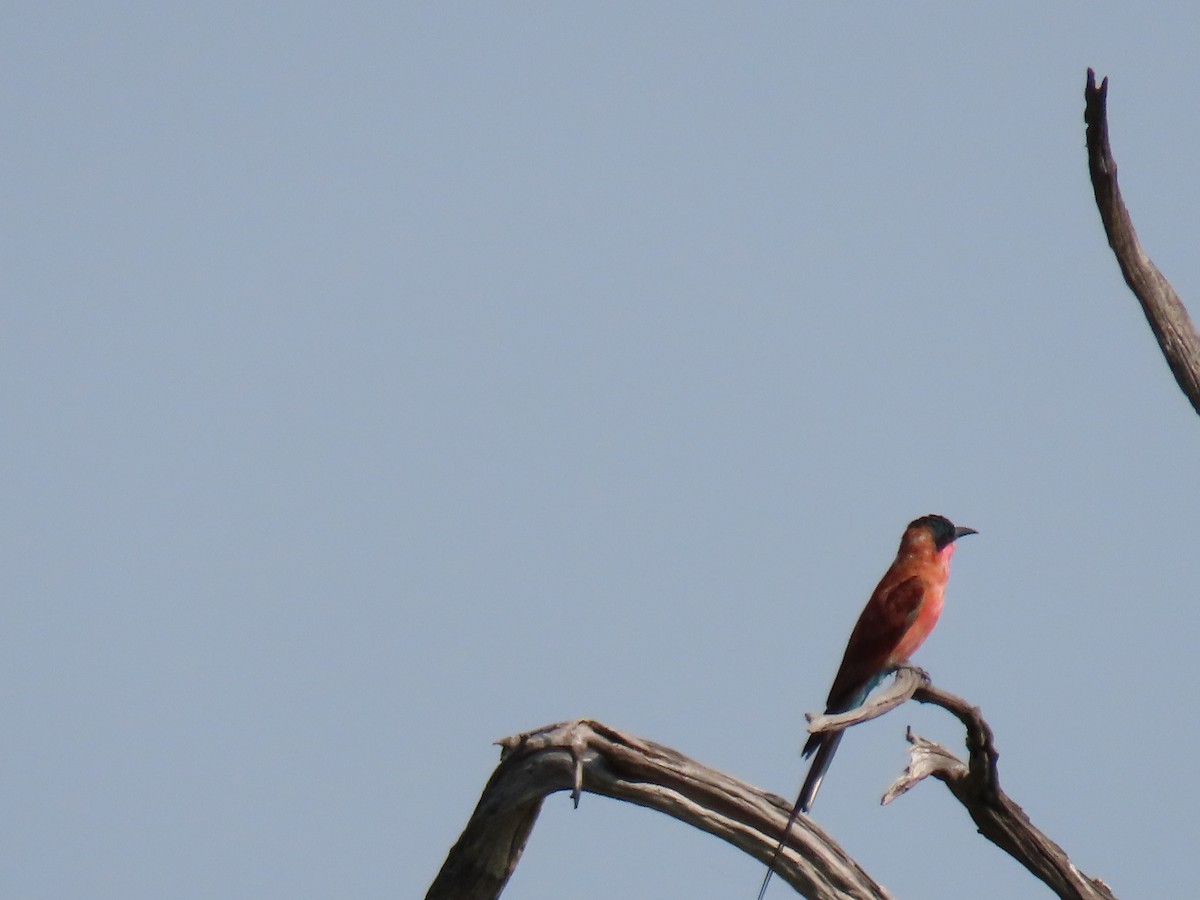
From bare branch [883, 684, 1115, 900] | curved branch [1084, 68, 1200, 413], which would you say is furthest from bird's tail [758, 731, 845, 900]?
curved branch [1084, 68, 1200, 413]

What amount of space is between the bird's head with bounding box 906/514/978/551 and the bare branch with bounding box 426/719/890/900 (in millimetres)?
3094

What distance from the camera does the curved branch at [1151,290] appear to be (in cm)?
536

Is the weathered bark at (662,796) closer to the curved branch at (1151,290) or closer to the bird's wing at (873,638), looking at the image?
the curved branch at (1151,290)

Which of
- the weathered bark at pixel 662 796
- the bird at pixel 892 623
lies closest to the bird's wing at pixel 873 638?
the bird at pixel 892 623

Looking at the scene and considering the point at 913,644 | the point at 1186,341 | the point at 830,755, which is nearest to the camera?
the point at 1186,341

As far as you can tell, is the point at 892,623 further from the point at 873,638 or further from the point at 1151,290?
the point at 1151,290

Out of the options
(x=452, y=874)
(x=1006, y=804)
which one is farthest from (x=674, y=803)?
(x=1006, y=804)

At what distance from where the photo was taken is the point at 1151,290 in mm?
5453

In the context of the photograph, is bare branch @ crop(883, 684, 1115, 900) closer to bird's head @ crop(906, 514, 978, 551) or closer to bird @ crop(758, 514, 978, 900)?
bird @ crop(758, 514, 978, 900)

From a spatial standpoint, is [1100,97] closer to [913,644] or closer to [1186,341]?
[1186,341]

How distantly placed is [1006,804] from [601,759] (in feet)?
4.82

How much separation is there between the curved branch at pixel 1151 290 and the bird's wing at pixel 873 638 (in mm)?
2243

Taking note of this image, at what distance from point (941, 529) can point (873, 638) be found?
0.97m

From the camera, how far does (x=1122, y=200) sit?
540cm
